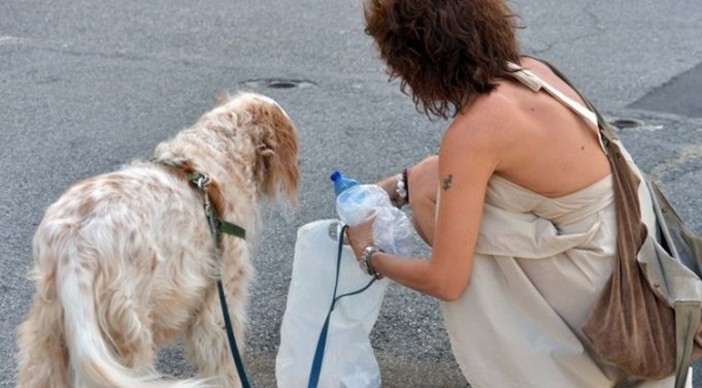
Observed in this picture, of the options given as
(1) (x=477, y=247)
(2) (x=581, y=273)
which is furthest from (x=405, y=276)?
(2) (x=581, y=273)

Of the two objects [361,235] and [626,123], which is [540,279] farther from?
[626,123]

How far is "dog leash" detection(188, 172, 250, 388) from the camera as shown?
9.99 feet

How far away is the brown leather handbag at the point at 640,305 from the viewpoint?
2723 mm

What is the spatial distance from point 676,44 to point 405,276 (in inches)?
225

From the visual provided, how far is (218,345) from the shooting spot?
3.25 meters

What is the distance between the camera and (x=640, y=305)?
9.09 ft

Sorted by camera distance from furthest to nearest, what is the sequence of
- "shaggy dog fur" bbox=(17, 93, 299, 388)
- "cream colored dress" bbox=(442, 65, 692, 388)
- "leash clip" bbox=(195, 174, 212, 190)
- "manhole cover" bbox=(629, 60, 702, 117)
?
"manhole cover" bbox=(629, 60, 702, 117)
"leash clip" bbox=(195, 174, 212, 190)
"cream colored dress" bbox=(442, 65, 692, 388)
"shaggy dog fur" bbox=(17, 93, 299, 388)

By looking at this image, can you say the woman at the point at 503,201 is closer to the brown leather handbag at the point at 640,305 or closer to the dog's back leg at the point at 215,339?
the brown leather handbag at the point at 640,305

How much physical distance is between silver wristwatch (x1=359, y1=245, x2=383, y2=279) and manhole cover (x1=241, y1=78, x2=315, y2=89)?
4.03 m

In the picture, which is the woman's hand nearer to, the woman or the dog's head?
the woman

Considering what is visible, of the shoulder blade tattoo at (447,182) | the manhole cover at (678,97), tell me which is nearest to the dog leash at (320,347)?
the shoulder blade tattoo at (447,182)

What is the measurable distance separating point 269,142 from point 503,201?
0.98m

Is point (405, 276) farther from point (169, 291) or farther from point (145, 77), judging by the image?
point (145, 77)

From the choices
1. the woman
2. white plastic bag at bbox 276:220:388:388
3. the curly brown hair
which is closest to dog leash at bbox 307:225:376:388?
white plastic bag at bbox 276:220:388:388
